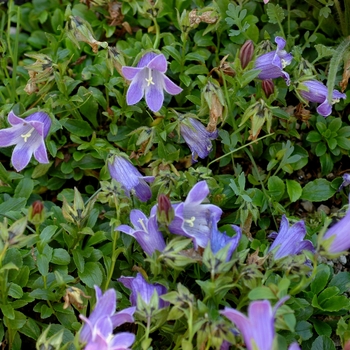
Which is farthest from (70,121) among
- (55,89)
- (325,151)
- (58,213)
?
(325,151)

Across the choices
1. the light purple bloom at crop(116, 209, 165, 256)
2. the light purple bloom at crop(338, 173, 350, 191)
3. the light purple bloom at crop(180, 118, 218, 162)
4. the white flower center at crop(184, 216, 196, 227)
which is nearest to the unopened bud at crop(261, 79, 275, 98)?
the light purple bloom at crop(180, 118, 218, 162)

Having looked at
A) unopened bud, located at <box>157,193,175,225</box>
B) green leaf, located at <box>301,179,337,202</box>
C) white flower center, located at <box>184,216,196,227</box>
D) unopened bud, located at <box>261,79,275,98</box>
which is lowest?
green leaf, located at <box>301,179,337,202</box>

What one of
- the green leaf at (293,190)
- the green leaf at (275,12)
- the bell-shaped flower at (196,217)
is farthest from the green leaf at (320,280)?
the green leaf at (275,12)

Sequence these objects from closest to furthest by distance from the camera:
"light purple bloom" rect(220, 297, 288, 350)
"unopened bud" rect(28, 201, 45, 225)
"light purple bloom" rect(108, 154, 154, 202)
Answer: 1. "light purple bloom" rect(220, 297, 288, 350)
2. "unopened bud" rect(28, 201, 45, 225)
3. "light purple bloom" rect(108, 154, 154, 202)

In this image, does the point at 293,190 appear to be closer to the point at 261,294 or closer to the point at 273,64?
the point at 273,64

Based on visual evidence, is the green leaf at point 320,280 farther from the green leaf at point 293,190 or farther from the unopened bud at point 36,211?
the unopened bud at point 36,211

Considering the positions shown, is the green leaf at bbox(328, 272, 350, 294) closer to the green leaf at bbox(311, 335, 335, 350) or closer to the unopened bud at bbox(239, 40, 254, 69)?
the green leaf at bbox(311, 335, 335, 350)

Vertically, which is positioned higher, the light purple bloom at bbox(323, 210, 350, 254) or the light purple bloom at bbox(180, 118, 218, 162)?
the light purple bloom at bbox(323, 210, 350, 254)
